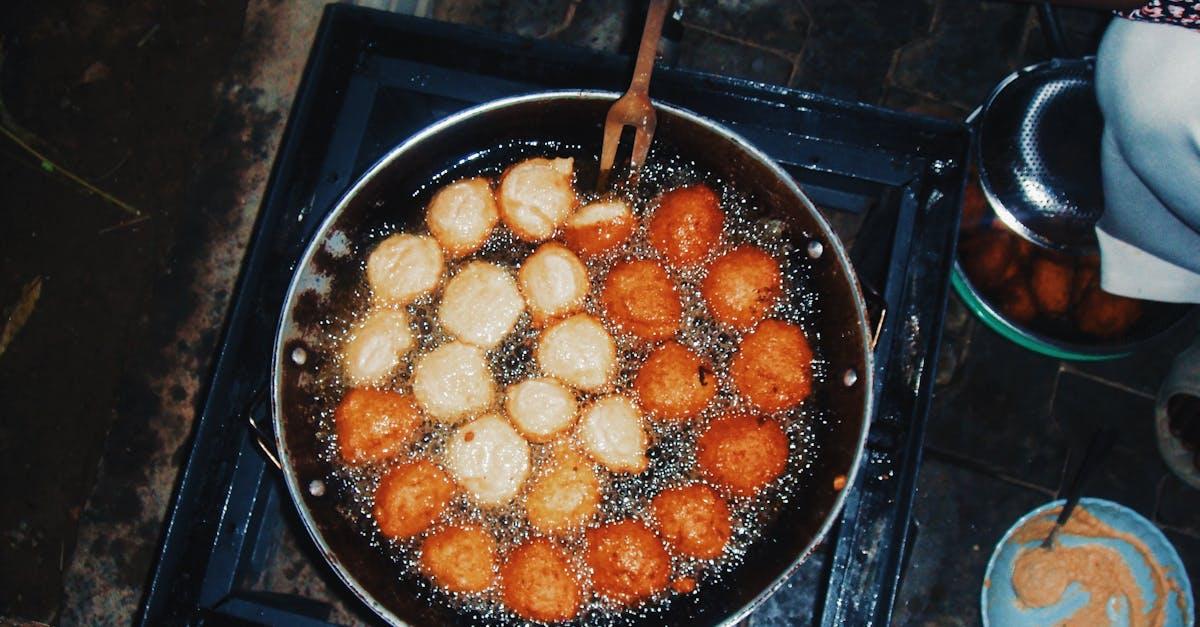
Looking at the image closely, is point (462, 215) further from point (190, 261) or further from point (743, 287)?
point (190, 261)

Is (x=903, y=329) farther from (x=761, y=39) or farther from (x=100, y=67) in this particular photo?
(x=100, y=67)

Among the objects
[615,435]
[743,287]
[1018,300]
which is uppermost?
[1018,300]

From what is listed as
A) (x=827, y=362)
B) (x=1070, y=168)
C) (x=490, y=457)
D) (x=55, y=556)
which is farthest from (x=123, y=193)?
(x=1070, y=168)

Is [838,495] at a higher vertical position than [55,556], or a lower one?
higher

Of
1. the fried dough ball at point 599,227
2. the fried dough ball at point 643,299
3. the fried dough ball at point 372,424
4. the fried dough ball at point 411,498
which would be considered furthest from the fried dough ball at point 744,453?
the fried dough ball at point 372,424

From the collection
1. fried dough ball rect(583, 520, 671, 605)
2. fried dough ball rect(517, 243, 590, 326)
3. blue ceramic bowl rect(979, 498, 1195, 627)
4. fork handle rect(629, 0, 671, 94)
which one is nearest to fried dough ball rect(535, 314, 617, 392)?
fried dough ball rect(517, 243, 590, 326)

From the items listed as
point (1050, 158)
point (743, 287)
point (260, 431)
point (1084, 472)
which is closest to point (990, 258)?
point (1050, 158)
